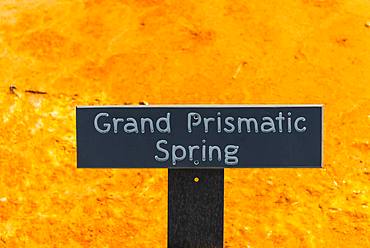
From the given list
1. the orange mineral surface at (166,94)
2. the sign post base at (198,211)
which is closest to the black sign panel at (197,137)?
the sign post base at (198,211)

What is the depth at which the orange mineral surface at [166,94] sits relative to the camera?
18.0ft

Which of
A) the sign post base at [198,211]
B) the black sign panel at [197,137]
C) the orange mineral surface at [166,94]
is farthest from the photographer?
the orange mineral surface at [166,94]

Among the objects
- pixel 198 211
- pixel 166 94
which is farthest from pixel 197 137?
pixel 166 94

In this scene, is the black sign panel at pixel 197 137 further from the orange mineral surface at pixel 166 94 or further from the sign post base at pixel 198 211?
the orange mineral surface at pixel 166 94

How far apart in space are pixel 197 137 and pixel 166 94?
4014mm

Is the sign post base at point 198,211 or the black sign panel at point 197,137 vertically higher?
the black sign panel at point 197,137

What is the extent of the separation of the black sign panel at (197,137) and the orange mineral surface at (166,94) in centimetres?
240

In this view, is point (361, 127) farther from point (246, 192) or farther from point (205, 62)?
point (205, 62)

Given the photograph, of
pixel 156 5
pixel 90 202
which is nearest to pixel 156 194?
pixel 90 202

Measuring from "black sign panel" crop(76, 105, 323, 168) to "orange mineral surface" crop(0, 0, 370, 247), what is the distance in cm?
240

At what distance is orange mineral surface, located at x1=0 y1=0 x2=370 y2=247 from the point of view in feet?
18.0

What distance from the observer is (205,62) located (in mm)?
7461

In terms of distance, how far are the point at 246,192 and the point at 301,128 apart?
114 inches

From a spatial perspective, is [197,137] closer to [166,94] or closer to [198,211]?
[198,211]
